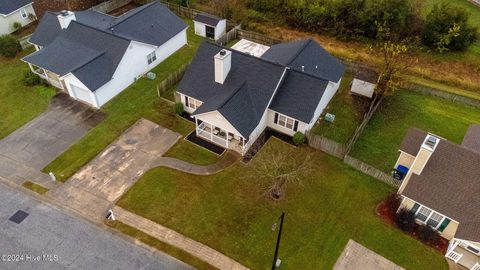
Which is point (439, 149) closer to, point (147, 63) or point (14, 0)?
point (147, 63)

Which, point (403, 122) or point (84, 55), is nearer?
point (403, 122)

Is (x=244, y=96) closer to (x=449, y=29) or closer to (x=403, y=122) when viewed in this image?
(x=403, y=122)

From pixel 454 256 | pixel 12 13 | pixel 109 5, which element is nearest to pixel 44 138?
pixel 12 13

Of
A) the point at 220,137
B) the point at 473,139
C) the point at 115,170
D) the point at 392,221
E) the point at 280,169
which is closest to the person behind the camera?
the point at 392,221

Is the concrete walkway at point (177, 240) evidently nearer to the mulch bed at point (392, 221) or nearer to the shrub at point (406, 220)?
the mulch bed at point (392, 221)

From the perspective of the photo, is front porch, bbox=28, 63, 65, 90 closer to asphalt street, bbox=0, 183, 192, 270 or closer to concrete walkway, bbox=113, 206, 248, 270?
asphalt street, bbox=0, 183, 192, 270

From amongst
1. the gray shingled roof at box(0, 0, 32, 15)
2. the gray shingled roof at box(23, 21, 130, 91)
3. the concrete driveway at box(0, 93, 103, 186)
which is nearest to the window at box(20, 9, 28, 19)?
the gray shingled roof at box(0, 0, 32, 15)

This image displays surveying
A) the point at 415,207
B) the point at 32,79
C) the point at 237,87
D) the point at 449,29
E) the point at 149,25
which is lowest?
the point at 415,207
